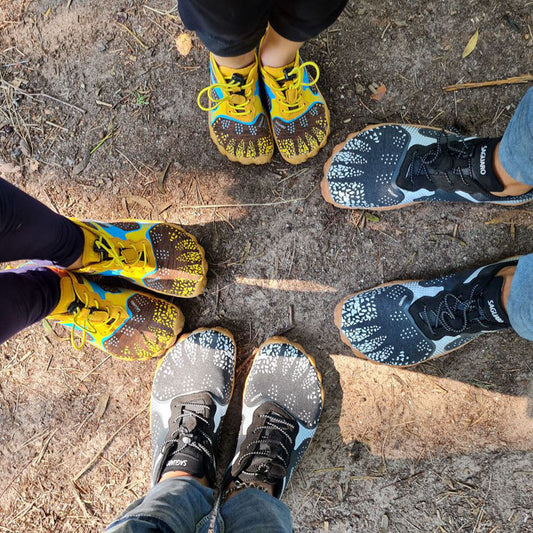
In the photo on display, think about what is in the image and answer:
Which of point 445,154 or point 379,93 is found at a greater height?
point 379,93

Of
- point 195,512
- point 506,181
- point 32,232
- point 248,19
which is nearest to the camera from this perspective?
point 248,19

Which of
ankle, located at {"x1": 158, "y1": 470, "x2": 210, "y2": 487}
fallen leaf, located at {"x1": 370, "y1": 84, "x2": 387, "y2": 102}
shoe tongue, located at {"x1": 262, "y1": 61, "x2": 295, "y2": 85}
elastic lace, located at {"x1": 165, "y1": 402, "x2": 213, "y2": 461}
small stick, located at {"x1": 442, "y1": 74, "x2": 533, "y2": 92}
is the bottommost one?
ankle, located at {"x1": 158, "y1": 470, "x2": 210, "y2": 487}

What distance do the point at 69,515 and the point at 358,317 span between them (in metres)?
1.57

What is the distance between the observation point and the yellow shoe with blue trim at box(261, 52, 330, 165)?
1.61 meters

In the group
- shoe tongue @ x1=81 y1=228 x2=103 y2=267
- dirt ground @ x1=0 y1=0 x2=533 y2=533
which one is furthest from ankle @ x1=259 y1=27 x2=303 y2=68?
shoe tongue @ x1=81 y1=228 x2=103 y2=267

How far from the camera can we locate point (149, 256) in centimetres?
161

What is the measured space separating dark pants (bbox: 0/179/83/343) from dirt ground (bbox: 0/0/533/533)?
46 centimetres

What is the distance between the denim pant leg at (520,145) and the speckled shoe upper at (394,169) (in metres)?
0.24

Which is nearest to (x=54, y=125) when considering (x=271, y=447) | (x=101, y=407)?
(x=101, y=407)

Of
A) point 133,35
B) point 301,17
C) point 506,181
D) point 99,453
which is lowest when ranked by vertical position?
point 99,453

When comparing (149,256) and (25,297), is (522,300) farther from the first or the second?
(25,297)

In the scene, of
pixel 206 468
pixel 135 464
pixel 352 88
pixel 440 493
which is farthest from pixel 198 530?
pixel 352 88

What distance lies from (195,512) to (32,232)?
1054mm

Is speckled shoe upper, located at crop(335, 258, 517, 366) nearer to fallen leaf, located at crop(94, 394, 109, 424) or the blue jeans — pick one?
the blue jeans
